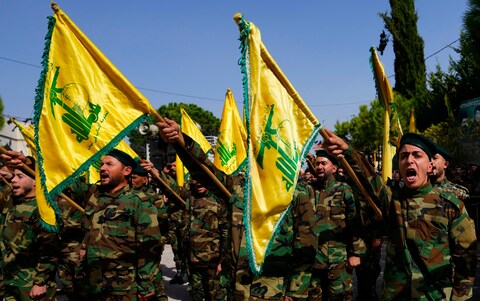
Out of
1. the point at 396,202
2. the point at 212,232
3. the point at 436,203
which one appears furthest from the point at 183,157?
the point at 212,232

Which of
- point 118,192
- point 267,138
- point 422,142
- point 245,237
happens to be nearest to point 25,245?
point 118,192

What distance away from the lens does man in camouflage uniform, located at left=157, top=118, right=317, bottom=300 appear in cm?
375

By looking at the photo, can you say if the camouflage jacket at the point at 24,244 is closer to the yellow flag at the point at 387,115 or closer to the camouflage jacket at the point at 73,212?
the camouflage jacket at the point at 73,212

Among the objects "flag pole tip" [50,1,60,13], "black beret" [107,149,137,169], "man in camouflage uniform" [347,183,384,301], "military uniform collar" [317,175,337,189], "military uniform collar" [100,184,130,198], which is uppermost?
"flag pole tip" [50,1,60,13]

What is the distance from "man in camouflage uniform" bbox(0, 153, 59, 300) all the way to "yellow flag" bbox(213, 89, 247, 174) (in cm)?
326

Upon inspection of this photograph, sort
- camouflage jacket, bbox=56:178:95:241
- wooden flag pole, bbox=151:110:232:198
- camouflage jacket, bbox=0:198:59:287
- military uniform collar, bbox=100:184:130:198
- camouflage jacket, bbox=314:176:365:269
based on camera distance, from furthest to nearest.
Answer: camouflage jacket, bbox=314:176:365:269 < camouflage jacket, bbox=56:178:95:241 < camouflage jacket, bbox=0:198:59:287 < military uniform collar, bbox=100:184:130:198 < wooden flag pole, bbox=151:110:232:198

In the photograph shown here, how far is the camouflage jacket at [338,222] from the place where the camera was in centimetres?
530

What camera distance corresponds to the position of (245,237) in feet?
11.2

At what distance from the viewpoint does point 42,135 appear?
385cm

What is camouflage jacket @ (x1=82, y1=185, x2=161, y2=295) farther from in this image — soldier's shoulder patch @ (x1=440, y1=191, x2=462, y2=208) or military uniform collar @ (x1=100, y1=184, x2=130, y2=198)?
soldier's shoulder patch @ (x1=440, y1=191, x2=462, y2=208)

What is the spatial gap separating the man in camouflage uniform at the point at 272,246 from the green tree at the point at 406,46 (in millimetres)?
22784

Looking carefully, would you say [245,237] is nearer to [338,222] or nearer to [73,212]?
[338,222]

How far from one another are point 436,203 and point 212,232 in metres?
3.23

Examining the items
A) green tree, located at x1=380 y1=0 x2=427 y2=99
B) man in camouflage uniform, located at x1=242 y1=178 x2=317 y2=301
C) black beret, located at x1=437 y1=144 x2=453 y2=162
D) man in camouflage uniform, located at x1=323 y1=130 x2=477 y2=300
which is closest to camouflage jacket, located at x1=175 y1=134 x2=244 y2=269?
man in camouflage uniform, located at x1=242 y1=178 x2=317 y2=301
